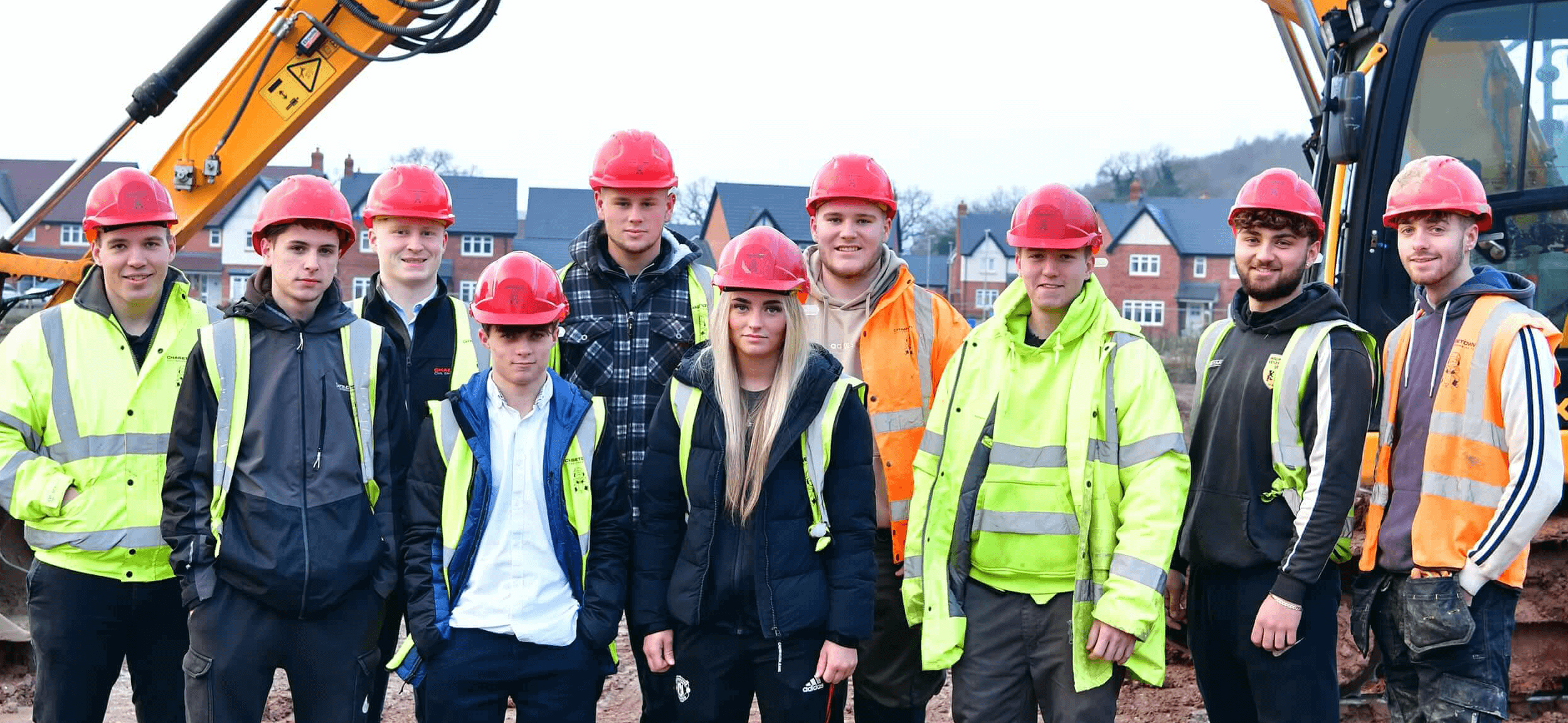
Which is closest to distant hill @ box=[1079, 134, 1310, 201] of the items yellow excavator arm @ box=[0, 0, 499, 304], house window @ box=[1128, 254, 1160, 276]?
house window @ box=[1128, 254, 1160, 276]

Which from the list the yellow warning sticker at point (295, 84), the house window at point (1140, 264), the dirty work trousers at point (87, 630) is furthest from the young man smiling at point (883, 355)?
the house window at point (1140, 264)

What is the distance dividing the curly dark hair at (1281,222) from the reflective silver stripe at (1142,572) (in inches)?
47.0

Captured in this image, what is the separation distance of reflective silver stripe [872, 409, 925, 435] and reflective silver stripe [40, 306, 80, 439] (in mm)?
2675

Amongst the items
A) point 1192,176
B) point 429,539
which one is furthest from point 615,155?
point 1192,176

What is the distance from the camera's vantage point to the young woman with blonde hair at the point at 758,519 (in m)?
3.81

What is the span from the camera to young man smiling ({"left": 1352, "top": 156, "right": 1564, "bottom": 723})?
3.79m

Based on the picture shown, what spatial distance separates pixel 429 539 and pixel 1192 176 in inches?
3219

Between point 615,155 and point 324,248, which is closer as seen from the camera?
point 324,248

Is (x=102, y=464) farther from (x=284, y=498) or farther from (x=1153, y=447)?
(x=1153, y=447)

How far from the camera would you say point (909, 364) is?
439 centimetres

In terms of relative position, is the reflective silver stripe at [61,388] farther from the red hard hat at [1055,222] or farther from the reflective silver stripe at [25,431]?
the red hard hat at [1055,222]

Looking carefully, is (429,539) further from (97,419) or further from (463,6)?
(463,6)

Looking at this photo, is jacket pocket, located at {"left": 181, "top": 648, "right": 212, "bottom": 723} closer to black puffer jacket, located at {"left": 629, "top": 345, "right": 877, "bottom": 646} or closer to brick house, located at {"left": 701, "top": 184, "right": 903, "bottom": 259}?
black puffer jacket, located at {"left": 629, "top": 345, "right": 877, "bottom": 646}

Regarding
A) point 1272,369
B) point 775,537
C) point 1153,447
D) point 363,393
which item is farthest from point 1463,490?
point 363,393
